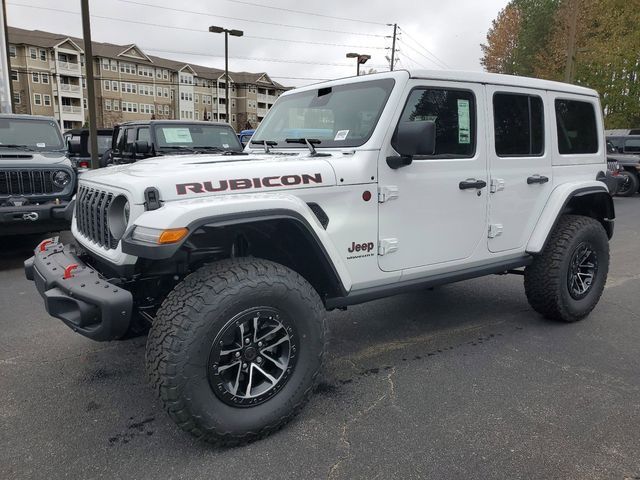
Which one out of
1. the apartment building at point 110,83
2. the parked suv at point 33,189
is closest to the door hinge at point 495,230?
the parked suv at point 33,189

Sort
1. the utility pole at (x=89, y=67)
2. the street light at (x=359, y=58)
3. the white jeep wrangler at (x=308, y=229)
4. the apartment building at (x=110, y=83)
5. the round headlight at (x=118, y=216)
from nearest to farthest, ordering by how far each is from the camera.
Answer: the white jeep wrangler at (x=308, y=229)
the round headlight at (x=118, y=216)
the utility pole at (x=89, y=67)
the street light at (x=359, y=58)
the apartment building at (x=110, y=83)

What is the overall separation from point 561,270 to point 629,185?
14.0m

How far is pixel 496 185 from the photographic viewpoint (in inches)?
141

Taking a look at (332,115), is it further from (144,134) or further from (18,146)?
(144,134)

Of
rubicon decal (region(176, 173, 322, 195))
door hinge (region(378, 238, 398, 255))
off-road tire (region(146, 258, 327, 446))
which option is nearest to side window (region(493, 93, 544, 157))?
door hinge (region(378, 238, 398, 255))

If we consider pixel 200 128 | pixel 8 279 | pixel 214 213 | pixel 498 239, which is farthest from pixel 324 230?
pixel 200 128

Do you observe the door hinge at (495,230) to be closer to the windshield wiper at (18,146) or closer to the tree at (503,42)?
the windshield wiper at (18,146)

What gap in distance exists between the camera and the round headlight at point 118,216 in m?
2.59

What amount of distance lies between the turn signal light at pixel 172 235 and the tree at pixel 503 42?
33466 mm

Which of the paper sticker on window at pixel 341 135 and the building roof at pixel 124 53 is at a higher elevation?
the building roof at pixel 124 53

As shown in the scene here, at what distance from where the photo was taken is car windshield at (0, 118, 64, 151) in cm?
724

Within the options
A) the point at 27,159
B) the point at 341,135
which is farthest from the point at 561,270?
the point at 27,159

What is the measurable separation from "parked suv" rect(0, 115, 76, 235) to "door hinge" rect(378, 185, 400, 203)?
421 centimetres

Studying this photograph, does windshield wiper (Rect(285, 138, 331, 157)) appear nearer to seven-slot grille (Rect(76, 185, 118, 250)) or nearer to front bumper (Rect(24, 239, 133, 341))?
seven-slot grille (Rect(76, 185, 118, 250))
